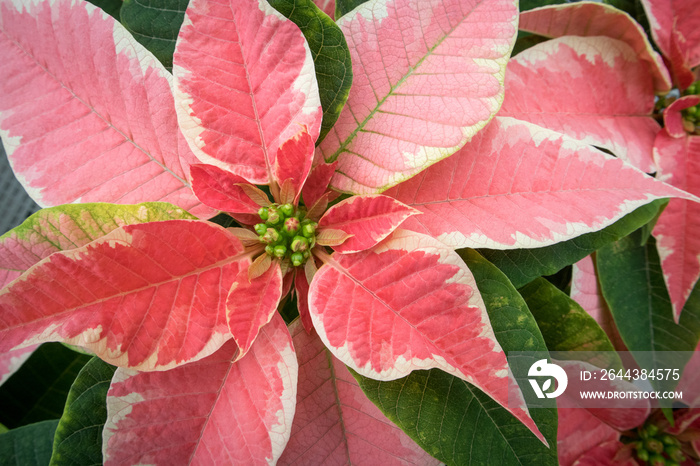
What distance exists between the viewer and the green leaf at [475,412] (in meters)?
0.46

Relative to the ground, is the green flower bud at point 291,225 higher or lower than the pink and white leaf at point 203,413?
higher

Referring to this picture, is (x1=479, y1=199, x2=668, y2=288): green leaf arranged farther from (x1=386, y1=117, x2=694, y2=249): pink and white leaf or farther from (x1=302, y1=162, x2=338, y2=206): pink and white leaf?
(x1=302, y1=162, x2=338, y2=206): pink and white leaf

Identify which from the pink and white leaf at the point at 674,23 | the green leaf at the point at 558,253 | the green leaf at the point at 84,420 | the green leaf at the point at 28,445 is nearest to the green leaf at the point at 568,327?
the green leaf at the point at 558,253

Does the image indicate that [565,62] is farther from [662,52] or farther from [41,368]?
[41,368]

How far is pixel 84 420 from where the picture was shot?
465 millimetres

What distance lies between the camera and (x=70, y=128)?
0.45 metres

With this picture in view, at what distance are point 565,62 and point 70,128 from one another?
614 millimetres

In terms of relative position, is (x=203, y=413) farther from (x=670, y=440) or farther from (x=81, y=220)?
(x=670, y=440)

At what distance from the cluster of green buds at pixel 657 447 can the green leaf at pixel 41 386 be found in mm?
915

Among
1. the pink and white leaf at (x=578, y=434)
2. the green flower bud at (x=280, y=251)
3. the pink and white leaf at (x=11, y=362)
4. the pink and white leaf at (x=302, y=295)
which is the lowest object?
the pink and white leaf at (x=578, y=434)

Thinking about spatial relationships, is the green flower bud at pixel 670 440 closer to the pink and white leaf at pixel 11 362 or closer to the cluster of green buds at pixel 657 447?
the cluster of green buds at pixel 657 447

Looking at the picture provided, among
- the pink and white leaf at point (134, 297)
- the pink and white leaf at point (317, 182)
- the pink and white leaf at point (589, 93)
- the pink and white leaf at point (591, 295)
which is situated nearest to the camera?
A: the pink and white leaf at point (134, 297)

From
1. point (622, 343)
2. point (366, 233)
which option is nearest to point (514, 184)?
point (366, 233)

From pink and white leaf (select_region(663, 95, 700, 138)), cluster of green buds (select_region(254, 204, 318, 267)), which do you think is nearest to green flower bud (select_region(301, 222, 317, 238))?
cluster of green buds (select_region(254, 204, 318, 267))
